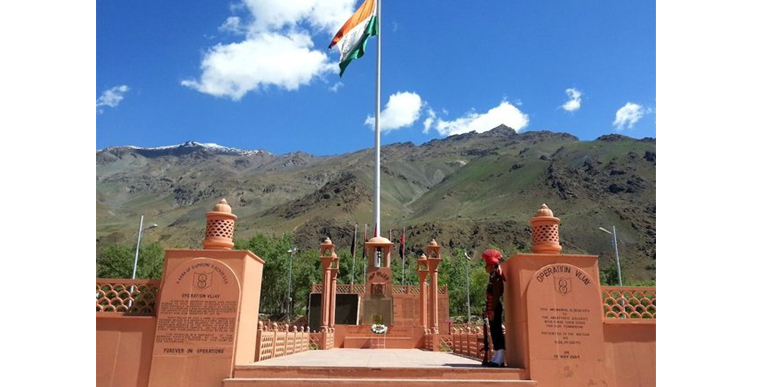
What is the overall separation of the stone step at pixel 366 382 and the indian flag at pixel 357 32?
18901mm

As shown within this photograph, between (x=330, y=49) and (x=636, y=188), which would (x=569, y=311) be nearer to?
(x=330, y=49)

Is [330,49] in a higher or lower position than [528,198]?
lower

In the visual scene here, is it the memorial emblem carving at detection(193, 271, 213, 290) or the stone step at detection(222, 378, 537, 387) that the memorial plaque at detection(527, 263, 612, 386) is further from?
the memorial emblem carving at detection(193, 271, 213, 290)

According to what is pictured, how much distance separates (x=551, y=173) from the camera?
148750mm

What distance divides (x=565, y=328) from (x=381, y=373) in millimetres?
2830

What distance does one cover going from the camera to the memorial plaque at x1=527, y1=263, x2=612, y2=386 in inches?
285

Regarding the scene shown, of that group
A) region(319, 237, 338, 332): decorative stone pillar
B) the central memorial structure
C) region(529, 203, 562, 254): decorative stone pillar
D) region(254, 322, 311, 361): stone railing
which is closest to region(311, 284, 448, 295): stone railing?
the central memorial structure

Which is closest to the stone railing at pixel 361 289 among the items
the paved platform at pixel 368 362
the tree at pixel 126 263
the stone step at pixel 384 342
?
the stone step at pixel 384 342

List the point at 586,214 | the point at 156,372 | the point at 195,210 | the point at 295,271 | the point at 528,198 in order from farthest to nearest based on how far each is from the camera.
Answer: the point at 195,210 < the point at 528,198 < the point at 586,214 < the point at 295,271 < the point at 156,372

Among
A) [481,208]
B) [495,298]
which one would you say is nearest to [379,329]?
[495,298]

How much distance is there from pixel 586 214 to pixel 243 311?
115 meters

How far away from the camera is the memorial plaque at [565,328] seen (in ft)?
23.7

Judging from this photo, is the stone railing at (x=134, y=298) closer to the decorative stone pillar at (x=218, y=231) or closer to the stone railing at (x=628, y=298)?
the decorative stone pillar at (x=218, y=231)

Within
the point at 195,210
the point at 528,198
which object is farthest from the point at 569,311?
the point at 195,210
